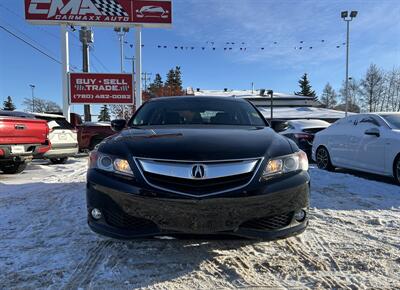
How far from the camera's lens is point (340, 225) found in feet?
15.0

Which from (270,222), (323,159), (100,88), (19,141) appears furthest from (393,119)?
(100,88)

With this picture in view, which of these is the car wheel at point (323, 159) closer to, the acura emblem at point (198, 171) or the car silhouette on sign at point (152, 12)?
the acura emblem at point (198, 171)

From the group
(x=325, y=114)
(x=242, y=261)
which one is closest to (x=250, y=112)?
(x=242, y=261)

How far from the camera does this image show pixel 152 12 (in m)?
15.5

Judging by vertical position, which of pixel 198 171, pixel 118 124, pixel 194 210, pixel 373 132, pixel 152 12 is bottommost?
pixel 194 210

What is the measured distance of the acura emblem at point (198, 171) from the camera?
3.04 meters

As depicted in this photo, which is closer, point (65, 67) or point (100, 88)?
point (65, 67)

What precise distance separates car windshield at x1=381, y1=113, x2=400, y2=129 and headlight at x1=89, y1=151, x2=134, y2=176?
5.89 m

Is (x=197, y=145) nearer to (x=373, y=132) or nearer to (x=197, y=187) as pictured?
(x=197, y=187)

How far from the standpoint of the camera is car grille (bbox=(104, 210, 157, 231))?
3100mm

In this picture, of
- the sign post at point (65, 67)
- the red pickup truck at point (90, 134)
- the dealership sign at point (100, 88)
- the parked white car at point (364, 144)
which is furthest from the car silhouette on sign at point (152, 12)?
the parked white car at point (364, 144)

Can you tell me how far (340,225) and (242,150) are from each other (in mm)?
2019

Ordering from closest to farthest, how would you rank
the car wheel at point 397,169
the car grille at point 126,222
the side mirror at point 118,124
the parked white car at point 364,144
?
the car grille at point 126,222
the side mirror at point 118,124
the car wheel at point 397,169
the parked white car at point 364,144

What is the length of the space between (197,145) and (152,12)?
1339cm
